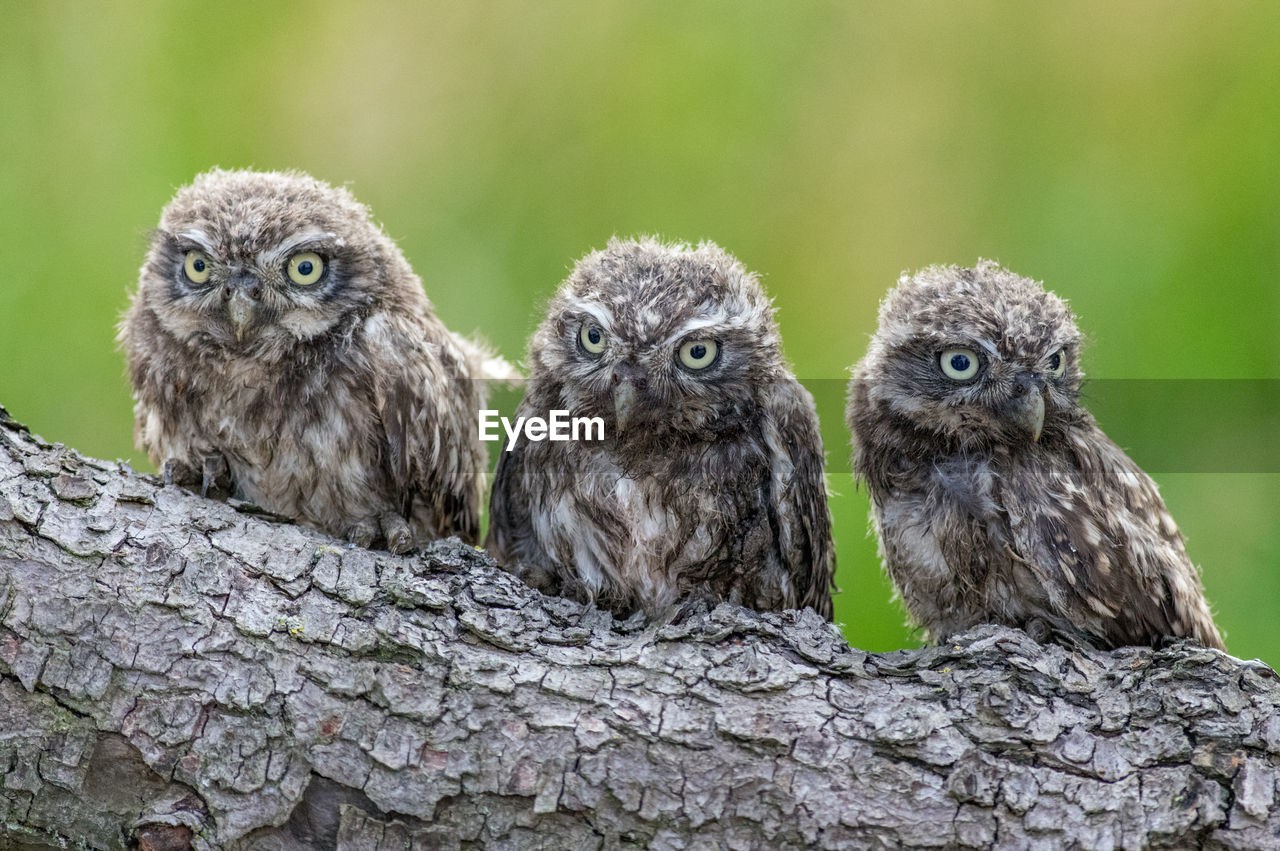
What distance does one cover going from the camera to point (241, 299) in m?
3.09

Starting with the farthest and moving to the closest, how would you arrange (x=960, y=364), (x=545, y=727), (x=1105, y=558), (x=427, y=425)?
1. (x=427, y=425)
2. (x=960, y=364)
3. (x=1105, y=558)
4. (x=545, y=727)

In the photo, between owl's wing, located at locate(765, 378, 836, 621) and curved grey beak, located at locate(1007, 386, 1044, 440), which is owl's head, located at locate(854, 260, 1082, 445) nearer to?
curved grey beak, located at locate(1007, 386, 1044, 440)

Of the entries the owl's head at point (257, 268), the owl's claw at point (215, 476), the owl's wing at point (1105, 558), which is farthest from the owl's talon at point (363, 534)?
the owl's wing at point (1105, 558)

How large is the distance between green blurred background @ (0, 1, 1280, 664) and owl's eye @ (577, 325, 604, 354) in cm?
160

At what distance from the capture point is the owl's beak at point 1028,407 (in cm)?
293

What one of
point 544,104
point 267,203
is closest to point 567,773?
point 267,203

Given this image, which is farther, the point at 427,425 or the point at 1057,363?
the point at 427,425

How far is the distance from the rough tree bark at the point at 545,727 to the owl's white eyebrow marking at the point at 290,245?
877 millimetres

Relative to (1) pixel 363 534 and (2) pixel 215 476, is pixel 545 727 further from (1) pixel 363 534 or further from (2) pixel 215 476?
(2) pixel 215 476

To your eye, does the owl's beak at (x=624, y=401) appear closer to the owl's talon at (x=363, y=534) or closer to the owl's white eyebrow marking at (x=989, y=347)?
the owl's talon at (x=363, y=534)

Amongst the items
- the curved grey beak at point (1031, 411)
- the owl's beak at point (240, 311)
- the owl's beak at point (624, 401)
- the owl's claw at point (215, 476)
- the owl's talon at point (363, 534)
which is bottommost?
the owl's talon at point (363, 534)

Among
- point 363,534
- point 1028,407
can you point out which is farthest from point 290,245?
point 1028,407

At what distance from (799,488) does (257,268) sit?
1.59 metres

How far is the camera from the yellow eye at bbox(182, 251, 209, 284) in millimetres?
3172
